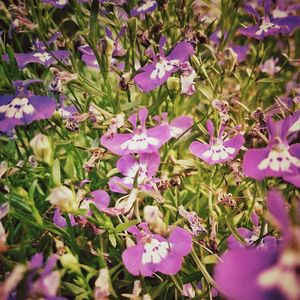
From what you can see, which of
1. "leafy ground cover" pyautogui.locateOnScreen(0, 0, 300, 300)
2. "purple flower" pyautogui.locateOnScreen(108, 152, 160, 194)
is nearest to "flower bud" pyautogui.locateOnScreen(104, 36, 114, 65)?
"leafy ground cover" pyautogui.locateOnScreen(0, 0, 300, 300)

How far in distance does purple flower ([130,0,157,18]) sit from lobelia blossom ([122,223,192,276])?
59 centimetres

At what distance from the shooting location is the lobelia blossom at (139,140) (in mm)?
900

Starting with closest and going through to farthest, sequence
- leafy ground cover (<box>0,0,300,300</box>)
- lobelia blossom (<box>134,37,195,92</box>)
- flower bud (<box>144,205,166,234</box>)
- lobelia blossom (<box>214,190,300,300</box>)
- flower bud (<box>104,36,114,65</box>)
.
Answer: lobelia blossom (<box>214,190,300,300</box>) → flower bud (<box>144,205,166,234</box>) → leafy ground cover (<box>0,0,300,300</box>) → flower bud (<box>104,36,114,65</box>) → lobelia blossom (<box>134,37,195,92</box>)

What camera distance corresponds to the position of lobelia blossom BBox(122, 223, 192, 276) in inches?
30.3

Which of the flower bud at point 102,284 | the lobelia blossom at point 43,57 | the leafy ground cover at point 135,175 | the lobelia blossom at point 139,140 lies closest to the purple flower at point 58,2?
the leafy ground cover at point 135,175

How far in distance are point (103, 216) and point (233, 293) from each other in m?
0.41

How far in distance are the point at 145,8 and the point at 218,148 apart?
44 cm

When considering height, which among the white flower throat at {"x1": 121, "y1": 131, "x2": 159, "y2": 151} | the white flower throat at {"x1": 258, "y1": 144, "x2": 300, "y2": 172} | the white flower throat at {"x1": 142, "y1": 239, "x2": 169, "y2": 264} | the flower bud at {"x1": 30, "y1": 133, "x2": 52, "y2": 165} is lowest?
the white flower throat at {"x1": 142, "y1": 239, "x2": 169, "y2": 264}

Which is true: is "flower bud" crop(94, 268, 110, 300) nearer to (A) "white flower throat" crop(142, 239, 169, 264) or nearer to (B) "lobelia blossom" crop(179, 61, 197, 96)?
(A) "white flower throat" crop(142, 239, 169, 264)

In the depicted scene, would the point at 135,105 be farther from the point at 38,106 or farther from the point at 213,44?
the point at 213,44

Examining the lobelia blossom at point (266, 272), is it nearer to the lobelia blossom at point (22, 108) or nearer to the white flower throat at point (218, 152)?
the white flower throat at point (218, 152)

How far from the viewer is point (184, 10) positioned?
105 centimetres

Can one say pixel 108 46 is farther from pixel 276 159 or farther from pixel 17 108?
pixel 276 159

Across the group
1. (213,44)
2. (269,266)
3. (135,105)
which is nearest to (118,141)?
(135,105)
